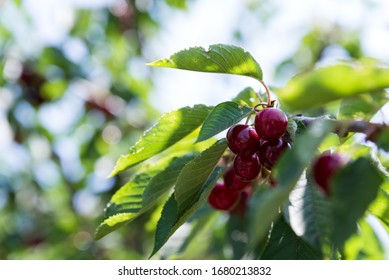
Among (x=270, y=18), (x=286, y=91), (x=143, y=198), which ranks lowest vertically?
(x=270, y=18)

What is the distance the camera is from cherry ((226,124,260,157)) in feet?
4.67

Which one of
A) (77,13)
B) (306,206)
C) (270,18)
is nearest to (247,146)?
(306,206)

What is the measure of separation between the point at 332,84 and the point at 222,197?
1226 mm

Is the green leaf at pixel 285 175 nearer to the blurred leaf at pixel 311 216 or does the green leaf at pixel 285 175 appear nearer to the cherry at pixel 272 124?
the blurred leaf at pixel 311 216

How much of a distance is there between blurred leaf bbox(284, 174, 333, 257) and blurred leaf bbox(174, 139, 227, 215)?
0.81 feet

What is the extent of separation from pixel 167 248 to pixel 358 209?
1.53 meters

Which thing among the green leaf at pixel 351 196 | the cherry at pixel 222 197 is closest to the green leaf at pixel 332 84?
the green leaf at pixel 351 196

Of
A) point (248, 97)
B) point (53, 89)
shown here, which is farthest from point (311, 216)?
point (53, 89)

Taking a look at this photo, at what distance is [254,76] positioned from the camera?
1600mm

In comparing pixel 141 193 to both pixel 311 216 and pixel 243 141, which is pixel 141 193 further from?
pixel 311 216

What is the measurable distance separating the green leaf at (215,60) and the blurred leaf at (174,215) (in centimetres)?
30

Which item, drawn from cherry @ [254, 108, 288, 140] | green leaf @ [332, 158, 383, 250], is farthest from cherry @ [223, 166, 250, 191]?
green leaf @ [332, 158, 383, 250]

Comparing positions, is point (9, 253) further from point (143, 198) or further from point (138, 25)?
point (143, 198)

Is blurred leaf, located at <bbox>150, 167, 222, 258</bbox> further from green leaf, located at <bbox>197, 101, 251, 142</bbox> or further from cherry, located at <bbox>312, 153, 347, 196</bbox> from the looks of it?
cherry, located at <bbox>312, 153, 347, 196</bbox>
